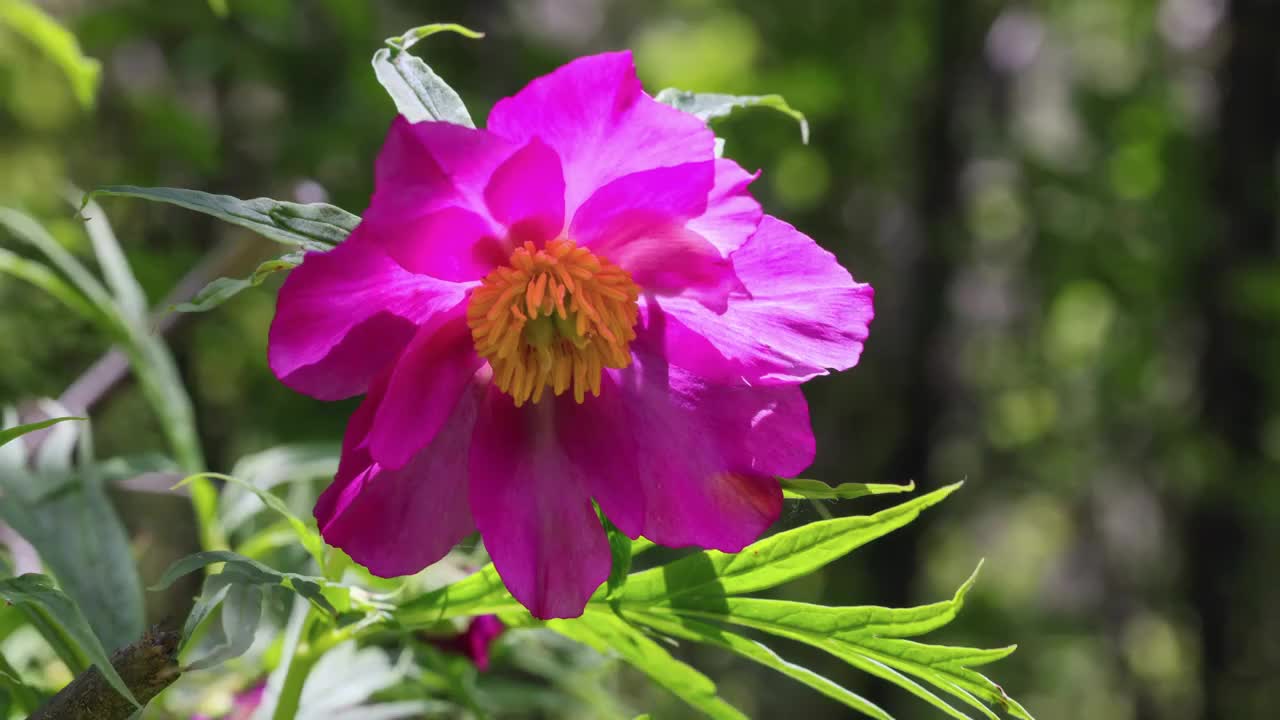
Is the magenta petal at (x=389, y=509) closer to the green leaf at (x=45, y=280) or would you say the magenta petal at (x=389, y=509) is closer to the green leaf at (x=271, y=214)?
the green leaf at (x=271, y=214)

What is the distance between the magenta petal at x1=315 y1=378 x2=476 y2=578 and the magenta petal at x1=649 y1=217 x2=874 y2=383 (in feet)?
0.35

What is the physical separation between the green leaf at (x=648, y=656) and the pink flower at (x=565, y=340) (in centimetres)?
7

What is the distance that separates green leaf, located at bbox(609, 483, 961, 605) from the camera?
0.42m

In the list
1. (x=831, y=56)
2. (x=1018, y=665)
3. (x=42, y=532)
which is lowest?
(x=1018, y=665)

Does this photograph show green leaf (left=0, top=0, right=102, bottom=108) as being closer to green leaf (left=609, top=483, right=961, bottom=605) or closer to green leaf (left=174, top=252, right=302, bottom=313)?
green leaf (left=174, top=252, right=302, bottom=313)

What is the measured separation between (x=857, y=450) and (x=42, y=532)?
2737mm

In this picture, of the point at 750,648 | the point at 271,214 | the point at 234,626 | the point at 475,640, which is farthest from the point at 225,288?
the point at 475,640

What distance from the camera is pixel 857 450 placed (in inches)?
123

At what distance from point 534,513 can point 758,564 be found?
0.09 meters

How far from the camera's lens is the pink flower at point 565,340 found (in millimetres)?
388

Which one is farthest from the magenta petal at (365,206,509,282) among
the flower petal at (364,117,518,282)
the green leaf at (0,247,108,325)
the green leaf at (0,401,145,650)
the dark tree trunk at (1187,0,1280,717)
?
the dark tree trunk at (1187,0,1280,717)

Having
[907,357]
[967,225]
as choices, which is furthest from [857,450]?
[967,225]

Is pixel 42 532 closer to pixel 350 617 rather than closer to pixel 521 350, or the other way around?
pixel 350 617

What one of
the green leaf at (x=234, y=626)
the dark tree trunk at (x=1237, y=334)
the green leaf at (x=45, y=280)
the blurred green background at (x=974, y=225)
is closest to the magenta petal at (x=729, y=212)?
the green leaf at (x=234, y=626)
